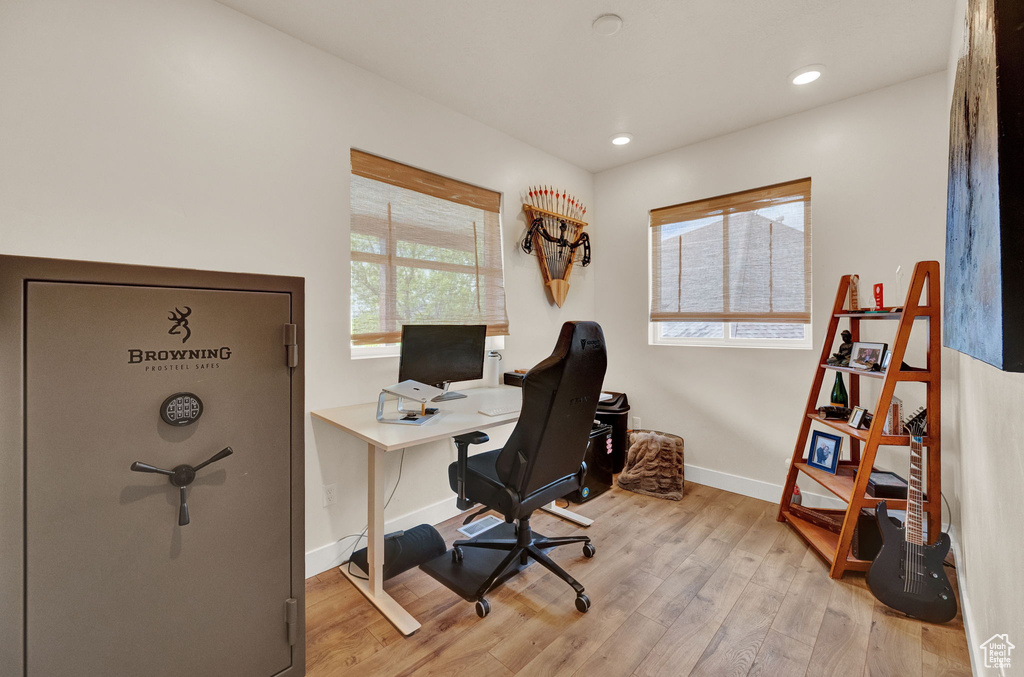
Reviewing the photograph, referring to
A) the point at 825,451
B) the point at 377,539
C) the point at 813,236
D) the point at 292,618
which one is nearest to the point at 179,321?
the point at 292,618

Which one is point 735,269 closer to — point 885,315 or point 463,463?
point 885,315

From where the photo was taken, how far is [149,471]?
1.08 metres

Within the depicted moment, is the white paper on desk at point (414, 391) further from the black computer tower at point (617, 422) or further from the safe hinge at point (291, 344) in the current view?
the black computer tower at point (617, 422)

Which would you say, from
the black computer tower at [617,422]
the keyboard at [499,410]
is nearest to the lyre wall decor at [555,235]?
the black computer tower at [617,422]

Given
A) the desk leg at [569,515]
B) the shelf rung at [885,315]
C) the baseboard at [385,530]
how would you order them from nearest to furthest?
the shelf rung at [885,315]
the baseboard at [385,530]
the desk leg at [569,515]

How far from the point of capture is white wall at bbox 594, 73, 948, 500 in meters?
2.45

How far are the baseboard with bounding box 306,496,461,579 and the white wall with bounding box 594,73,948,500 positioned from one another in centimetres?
184

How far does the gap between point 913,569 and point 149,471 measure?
281 centimetres

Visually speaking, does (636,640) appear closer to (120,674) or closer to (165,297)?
(120,674)

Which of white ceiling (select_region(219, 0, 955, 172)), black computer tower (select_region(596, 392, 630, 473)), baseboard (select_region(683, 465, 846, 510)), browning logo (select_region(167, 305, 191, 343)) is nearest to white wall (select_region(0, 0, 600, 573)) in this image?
white ceiling (select_region(219, 0, 955, 172))

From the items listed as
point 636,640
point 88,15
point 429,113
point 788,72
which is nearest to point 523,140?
point 429,113

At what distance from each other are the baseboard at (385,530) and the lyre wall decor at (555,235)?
1.78 metres

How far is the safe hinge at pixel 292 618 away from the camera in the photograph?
4.38 ft

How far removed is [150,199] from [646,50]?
2.40 metres
